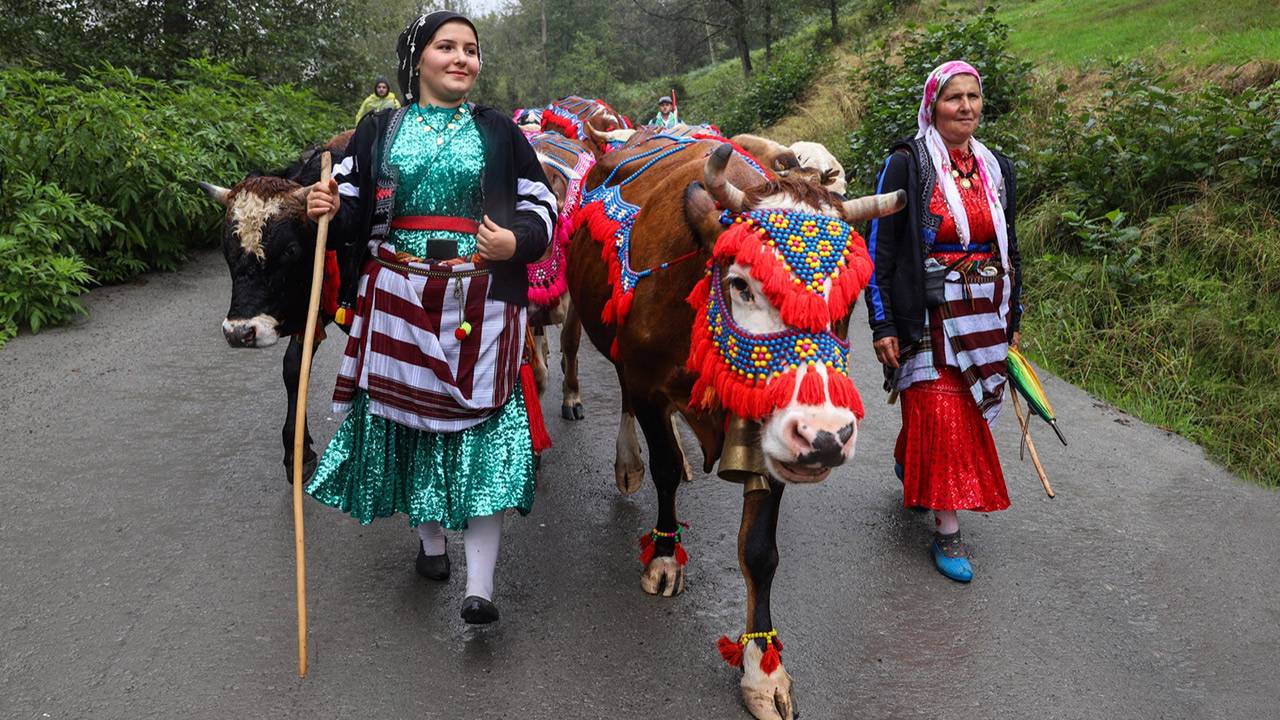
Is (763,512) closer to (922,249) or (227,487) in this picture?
(922,249)

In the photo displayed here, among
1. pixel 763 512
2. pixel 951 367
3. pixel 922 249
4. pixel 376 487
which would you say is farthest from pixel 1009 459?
pixel 376 487

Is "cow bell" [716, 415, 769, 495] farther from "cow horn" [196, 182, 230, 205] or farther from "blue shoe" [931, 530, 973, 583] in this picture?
"cow horn" [196, 182, 230, 205]

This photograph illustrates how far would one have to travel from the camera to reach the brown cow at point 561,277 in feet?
13.8

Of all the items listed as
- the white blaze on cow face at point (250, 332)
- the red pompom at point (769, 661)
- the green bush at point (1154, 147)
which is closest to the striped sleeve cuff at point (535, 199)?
the white blaze on cow face at point (250, 332)

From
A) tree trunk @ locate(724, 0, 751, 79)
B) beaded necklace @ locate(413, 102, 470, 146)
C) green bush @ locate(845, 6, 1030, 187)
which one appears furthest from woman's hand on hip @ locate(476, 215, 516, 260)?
tree trunk @ locate(724, 0, 751, 79)

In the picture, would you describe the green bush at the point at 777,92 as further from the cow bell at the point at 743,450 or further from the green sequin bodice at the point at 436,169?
the cow bell at the point at 743,450

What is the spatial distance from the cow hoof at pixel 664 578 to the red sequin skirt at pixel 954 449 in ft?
3.93

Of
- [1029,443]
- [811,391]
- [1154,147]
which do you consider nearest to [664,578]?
[811,391]

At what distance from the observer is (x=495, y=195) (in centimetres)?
311

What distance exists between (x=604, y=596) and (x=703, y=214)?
5.63ft

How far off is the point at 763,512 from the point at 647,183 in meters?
1.69

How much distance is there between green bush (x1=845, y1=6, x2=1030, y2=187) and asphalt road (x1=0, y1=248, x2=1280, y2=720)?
5.47 m

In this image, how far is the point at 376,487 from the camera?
132 inches

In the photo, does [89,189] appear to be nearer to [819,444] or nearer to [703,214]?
[703,214]
